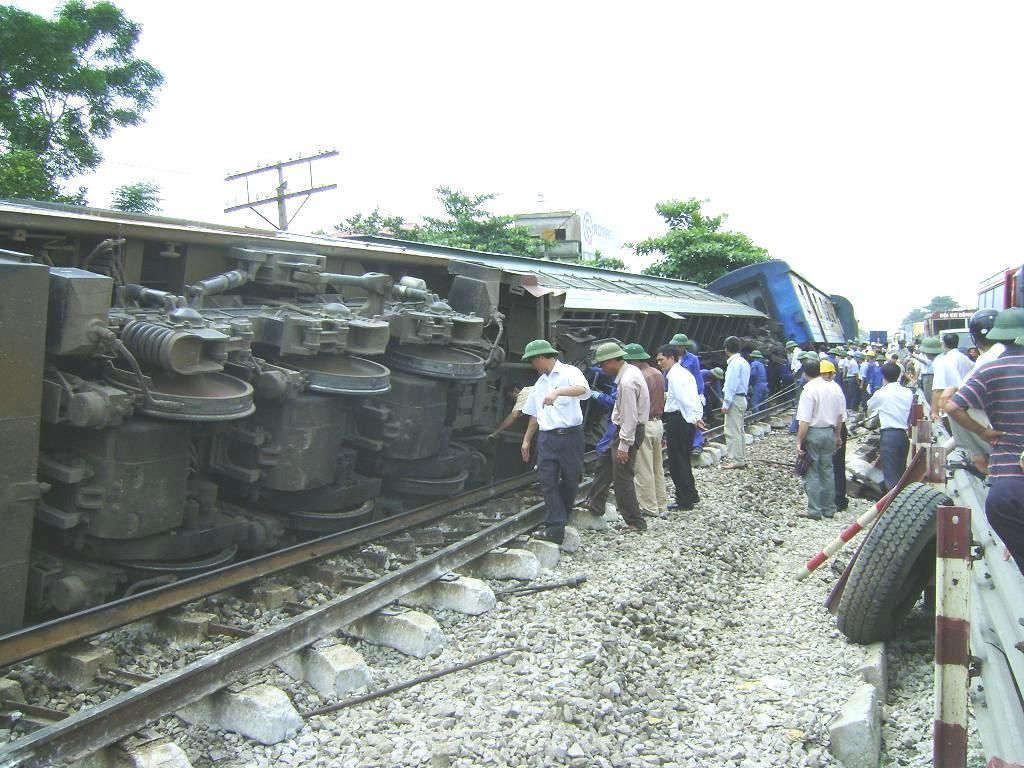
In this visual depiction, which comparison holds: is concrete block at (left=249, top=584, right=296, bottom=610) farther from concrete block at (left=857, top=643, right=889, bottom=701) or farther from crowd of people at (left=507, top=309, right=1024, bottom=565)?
concrete block at (left=857, top=643, right=889, bottom=701)

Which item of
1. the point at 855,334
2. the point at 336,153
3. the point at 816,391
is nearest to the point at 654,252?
the point at 855,334

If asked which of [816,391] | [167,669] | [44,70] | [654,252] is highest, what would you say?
[44,70]

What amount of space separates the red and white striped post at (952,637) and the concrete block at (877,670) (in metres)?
1.32

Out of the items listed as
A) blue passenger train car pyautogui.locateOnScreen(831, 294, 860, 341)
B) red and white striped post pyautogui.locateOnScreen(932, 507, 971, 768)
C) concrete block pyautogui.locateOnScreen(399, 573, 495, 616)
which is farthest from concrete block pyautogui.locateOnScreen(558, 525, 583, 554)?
blue passenger train car pyautogui.locateOnScreen(831, 294, 860, 341)

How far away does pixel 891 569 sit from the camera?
470 centimetres

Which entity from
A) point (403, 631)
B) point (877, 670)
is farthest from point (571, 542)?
point (877, 670)

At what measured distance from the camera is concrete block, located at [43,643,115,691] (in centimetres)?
394

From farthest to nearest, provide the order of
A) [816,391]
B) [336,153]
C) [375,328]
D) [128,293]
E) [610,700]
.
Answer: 1. [336,153]
2. [816,391]
3. [375,328]
4. [128,293]
5. [610,700]

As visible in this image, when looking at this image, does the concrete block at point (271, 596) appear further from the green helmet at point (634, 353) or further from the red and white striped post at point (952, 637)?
the green helmet at point (634, 353)

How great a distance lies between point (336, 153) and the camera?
74.9 ft

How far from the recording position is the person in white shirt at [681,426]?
27.9 ft

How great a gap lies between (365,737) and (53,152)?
784 inches

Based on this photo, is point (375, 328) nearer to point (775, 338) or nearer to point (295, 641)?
point (295, 641)

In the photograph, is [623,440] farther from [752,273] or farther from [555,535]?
[752,273]
